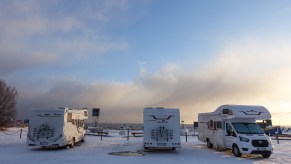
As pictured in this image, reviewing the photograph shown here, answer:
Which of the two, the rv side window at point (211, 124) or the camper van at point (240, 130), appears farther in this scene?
the rv side window at point (211, 124)

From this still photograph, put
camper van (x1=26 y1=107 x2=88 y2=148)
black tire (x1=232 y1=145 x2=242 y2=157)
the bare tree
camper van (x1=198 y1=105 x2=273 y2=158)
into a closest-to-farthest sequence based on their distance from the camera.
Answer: camper van (x1=198 y1=105 x2=273 y2=158), black tire (x1=232 y1=145 x2=242 y2=157), camper van (x1=26 y1=107 x2=88 y2=148), the bare tree

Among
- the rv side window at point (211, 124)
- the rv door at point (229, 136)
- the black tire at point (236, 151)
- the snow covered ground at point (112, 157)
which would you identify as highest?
the rv side window at point (211, 124)

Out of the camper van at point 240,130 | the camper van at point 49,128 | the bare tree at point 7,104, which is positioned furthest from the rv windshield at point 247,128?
the bare tree at point 7,104

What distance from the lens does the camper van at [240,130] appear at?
18.5 metres

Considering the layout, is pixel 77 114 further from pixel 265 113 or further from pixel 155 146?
pixel 265 113

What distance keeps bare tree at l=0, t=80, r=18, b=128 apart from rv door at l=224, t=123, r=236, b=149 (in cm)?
5434

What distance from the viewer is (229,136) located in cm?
2044

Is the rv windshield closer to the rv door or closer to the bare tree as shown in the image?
the rv door

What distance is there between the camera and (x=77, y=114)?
84.2 ft

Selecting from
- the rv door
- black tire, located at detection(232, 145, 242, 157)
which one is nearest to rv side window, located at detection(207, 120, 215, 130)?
the rv door

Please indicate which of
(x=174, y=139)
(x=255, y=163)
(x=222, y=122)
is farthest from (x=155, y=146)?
(x=255, y=163)

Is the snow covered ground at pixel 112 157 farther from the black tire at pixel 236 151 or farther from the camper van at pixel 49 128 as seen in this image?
the camper van at pixel 49 128

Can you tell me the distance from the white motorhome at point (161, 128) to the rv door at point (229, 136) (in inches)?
126

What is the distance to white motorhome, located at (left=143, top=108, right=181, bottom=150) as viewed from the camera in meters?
20.5
